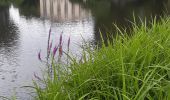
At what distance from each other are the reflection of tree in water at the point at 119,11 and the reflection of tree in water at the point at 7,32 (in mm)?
5009

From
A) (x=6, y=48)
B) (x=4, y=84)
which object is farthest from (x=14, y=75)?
(x=6, y=48)

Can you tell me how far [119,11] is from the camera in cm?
3272

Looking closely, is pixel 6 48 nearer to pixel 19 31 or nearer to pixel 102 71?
pixel 19 31

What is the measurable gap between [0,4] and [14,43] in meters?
19.5

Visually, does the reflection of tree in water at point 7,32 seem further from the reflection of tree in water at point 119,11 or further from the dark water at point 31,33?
the reflection of tree in water at point 119,11

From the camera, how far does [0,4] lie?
3712cm

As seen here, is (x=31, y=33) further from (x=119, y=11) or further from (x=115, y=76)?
(x=115, y=76)

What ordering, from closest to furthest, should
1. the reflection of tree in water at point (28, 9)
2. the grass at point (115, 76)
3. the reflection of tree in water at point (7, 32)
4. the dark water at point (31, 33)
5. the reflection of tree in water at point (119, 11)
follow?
the grass at point (115, 76) → the dark water at point (31, 33) → the reflection of tree in water at point (7, 32) → the reflection of tree in water at point (119, 11) → the reflection of tree in water at point (28, 9)

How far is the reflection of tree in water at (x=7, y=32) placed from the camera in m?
19.1

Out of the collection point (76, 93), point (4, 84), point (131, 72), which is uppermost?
point (131, 72)

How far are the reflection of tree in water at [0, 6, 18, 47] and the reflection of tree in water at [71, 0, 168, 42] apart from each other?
501 cm

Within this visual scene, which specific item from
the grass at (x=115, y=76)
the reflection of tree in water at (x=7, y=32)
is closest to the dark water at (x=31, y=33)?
the reflection of tree in water at (x=7, y=32)

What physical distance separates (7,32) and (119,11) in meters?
13.5

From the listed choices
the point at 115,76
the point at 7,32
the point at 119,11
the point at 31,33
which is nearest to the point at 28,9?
the point at 119,11
